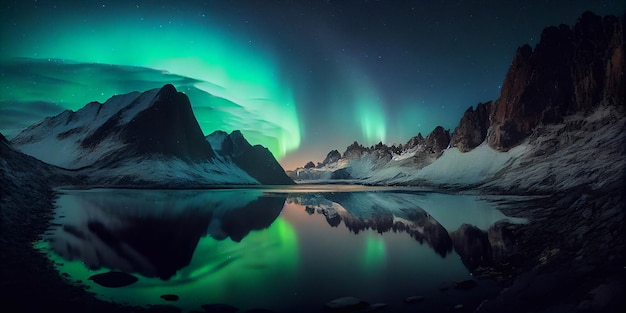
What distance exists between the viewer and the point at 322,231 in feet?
60.1

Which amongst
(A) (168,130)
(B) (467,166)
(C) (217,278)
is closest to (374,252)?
(C) (217,278)

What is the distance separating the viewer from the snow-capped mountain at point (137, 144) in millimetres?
91938

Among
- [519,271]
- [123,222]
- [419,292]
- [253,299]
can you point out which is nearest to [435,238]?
[519,271]

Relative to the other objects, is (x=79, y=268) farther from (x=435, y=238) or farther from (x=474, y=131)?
(x=474, y=131)

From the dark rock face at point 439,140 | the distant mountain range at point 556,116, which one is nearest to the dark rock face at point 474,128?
the distant mountain range at point 556,116

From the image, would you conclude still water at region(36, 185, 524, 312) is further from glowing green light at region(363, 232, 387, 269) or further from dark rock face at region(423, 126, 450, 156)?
dark rock face at region(423, 126, 450, 156)

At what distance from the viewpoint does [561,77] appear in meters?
80.1

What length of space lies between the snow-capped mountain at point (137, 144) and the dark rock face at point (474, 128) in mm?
111672

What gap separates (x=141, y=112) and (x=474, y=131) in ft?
491

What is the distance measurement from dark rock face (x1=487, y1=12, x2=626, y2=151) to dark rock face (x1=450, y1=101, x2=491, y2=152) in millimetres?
28872

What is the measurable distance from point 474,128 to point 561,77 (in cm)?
6215

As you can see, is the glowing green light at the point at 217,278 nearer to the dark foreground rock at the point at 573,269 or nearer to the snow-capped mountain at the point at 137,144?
the dark foreground rock at the point at 573,269

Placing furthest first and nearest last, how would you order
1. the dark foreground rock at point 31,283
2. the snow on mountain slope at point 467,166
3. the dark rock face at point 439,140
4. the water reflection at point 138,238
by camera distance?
the dark rock face at point 439,140
the snow on mountain slope at point 467,166
the water reflection at point 138,238
the dark foreground rock at point 31,283

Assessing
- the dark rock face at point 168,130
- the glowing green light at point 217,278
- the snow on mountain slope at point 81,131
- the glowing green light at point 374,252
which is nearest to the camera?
the glowing green light at point 217,278
